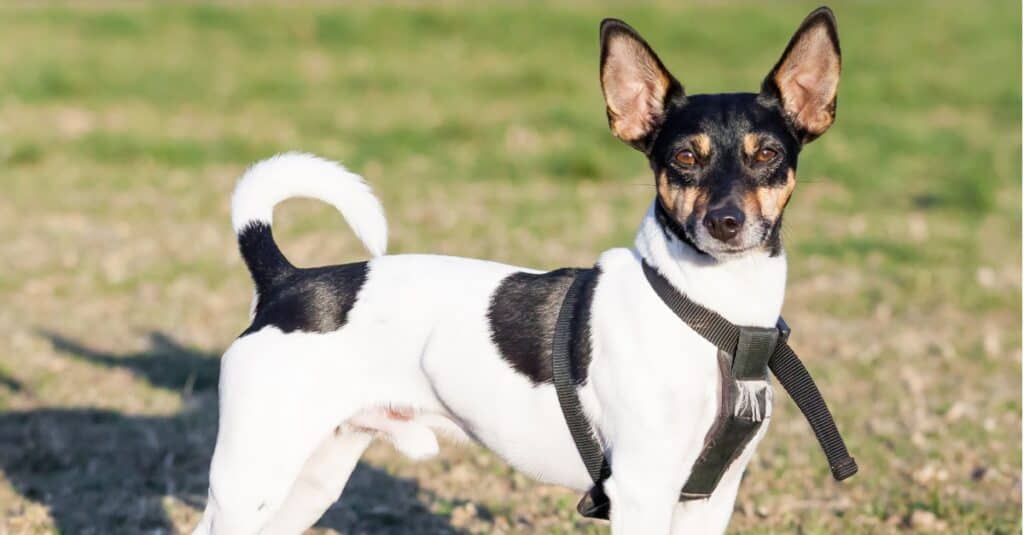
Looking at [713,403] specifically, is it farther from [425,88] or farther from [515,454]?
[425,88]

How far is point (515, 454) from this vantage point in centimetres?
432

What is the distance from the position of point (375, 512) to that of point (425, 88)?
15.2 meters


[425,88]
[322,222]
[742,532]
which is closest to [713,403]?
[742,532]

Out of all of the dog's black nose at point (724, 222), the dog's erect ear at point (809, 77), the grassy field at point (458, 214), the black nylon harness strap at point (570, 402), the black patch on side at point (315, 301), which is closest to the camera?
the dog's black nose at point (724, 222)

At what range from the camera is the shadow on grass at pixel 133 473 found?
593 cm

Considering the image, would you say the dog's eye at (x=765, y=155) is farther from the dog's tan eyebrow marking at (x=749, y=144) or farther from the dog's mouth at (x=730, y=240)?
the dog's mouth at (x=730, y=240)

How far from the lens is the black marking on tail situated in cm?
466

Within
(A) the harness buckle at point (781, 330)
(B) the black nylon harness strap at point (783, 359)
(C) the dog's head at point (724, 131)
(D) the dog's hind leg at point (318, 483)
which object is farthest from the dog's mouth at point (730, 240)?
(D) the dog's hind leg at point (318, 483)

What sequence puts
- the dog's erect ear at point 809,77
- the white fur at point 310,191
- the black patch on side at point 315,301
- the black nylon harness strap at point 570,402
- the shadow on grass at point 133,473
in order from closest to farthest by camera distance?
the black nylon harness strap at point 570,402, the dog's erect ear at point 809,77, the black patch on side at point 315,301, the white fur at point 310,191, the shadow on grass at point 133,473

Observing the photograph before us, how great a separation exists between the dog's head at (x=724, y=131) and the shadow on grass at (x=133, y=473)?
2333 mm

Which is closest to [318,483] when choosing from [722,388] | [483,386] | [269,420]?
[269,420]

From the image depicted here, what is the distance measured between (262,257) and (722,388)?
1642mm

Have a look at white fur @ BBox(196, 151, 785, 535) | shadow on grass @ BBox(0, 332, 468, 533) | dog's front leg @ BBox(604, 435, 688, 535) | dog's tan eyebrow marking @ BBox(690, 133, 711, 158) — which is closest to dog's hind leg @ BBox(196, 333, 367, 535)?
white fur @ BBox(196, 151, 785, 535)

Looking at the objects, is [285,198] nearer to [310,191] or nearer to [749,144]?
[310,191]
